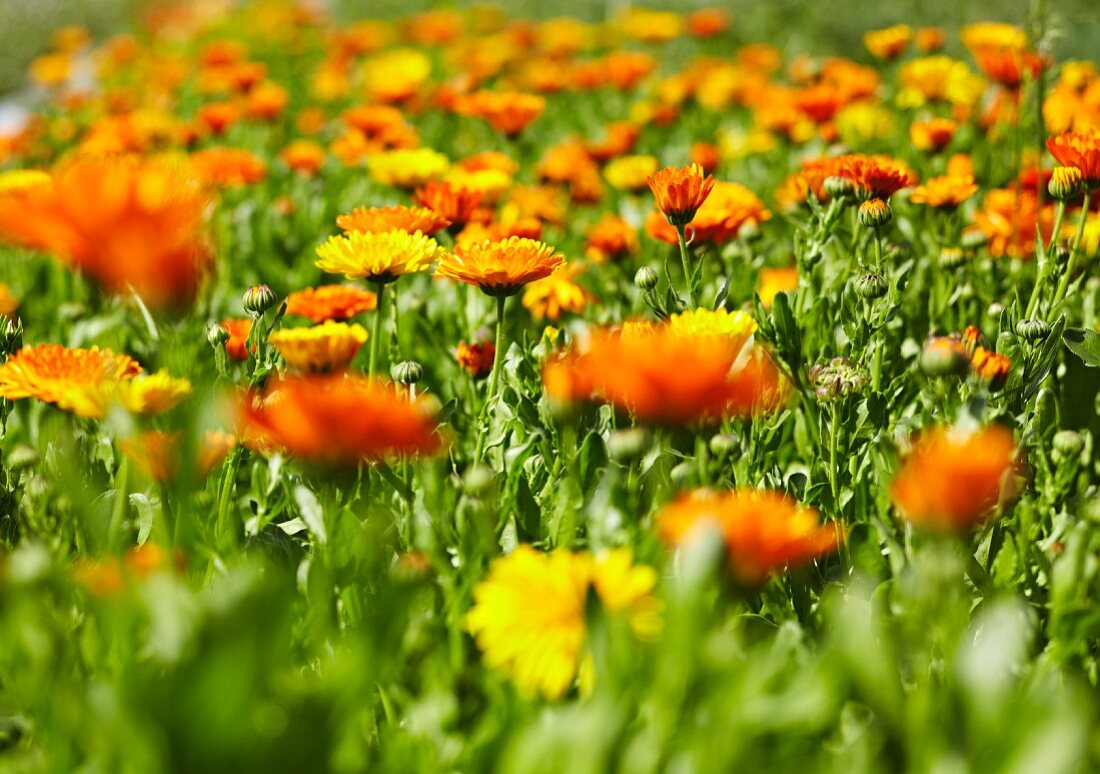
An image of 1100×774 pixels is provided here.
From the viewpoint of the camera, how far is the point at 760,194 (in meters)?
2.88

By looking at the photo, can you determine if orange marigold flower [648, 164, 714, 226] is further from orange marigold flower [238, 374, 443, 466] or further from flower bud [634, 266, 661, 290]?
orange marigold flower [238, 374, 443, 466]

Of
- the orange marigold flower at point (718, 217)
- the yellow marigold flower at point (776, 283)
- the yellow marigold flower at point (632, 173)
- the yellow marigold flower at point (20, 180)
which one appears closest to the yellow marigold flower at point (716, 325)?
the orange marigold flower at point (718, 217)

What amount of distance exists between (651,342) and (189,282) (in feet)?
1.28

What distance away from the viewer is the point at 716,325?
3.93 ft

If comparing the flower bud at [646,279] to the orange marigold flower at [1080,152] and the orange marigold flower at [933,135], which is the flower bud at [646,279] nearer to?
the orange marigold flower at [1080,152]

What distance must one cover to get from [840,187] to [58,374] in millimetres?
1110

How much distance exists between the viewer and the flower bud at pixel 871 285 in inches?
57.1

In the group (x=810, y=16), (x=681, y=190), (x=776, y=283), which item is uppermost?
(x=681, y=190)

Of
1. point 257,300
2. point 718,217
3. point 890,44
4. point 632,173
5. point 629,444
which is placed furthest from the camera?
point 890,44

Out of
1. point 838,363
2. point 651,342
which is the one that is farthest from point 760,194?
point 651,342

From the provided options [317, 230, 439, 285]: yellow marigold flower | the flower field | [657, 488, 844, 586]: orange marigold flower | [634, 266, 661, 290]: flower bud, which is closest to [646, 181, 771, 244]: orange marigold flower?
the flower field

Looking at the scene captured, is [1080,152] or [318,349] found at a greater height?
[1080,152]

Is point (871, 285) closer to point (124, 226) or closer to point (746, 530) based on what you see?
point (746, 530)

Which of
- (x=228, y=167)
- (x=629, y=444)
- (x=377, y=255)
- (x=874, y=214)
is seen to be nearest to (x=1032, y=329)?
(x=874, y=214)
